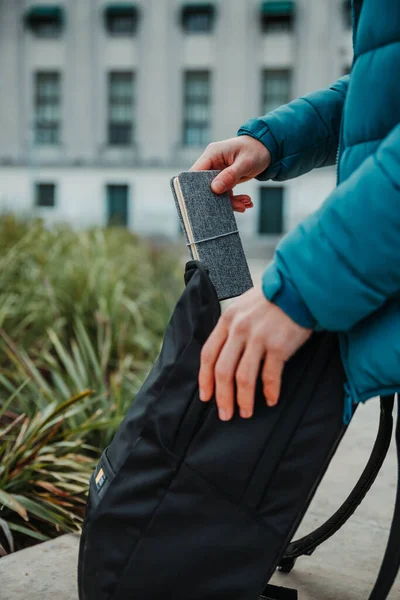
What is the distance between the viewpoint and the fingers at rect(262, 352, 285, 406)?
108 cm

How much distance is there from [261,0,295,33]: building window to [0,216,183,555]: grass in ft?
69.1

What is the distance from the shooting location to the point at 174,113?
27.2 meters

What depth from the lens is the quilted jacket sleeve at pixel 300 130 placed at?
148 cm

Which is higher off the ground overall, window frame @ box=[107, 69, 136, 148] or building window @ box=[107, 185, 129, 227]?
window frame @ box=[107, 69, 136, 148]

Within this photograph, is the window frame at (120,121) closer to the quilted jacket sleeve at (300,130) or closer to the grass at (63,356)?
the grass at (63,356)

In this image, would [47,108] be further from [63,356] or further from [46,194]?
[63,356]

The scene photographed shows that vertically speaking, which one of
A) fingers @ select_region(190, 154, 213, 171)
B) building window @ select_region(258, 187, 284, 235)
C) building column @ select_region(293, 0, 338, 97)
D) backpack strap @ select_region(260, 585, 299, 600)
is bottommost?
building window @ select_region(258, 187, 284, 235)

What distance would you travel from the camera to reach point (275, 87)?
26.9 metres

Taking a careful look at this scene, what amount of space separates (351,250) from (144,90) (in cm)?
2718

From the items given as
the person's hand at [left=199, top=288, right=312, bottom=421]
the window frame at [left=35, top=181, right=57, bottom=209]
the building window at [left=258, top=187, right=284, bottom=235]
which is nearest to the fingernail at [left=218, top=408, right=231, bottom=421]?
the person's hand at [left=199, top=288, right=312, bottom=421]

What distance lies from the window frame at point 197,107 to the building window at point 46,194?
205 inches

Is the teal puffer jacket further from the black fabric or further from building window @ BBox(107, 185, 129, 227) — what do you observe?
building window @ BBox(107, 185, 129, 227)

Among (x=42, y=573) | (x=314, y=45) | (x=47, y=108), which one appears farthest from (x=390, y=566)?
(x=47, y=108)

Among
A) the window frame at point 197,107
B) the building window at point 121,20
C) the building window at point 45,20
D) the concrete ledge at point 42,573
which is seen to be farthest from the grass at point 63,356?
the building window at point 45,20
